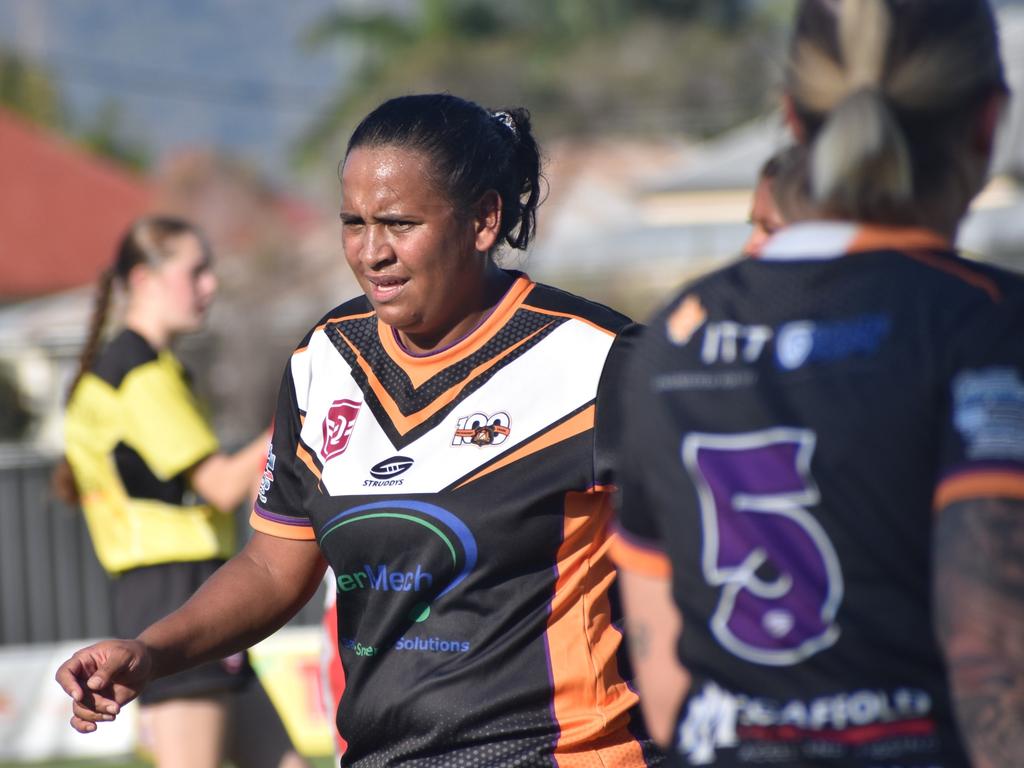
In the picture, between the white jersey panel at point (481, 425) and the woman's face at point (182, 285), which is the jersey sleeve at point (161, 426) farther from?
the white jersey panel at point (481, 425)

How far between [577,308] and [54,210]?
46.3 meters

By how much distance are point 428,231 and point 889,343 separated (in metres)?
1.35

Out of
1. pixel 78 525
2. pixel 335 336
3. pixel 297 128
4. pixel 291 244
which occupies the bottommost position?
pixel 78 525

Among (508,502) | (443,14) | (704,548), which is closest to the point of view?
(704,548)

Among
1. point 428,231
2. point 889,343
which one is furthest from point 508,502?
point 889,343

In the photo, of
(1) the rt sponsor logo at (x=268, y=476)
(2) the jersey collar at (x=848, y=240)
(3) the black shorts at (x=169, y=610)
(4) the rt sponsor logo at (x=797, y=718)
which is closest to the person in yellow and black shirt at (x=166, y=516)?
(3) the black shorts at (x=169, y=610)

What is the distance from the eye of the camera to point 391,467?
9.85 feet

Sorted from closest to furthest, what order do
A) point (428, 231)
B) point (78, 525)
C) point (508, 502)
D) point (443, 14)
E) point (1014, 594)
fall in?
point (1014, 594), point (508, 502), point (428, 231), point (78, 525), point (443, 14)

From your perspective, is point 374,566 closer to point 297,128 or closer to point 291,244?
point 291,244

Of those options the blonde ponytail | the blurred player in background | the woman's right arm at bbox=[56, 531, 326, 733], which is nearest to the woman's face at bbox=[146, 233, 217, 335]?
the woman's right arm at bbox=[56, 531, 326, 733]

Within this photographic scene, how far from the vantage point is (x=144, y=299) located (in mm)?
5434

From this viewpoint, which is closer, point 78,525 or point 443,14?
point 78,525

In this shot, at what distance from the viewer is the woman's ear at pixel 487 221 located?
322 cm

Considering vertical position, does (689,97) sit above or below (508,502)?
above
